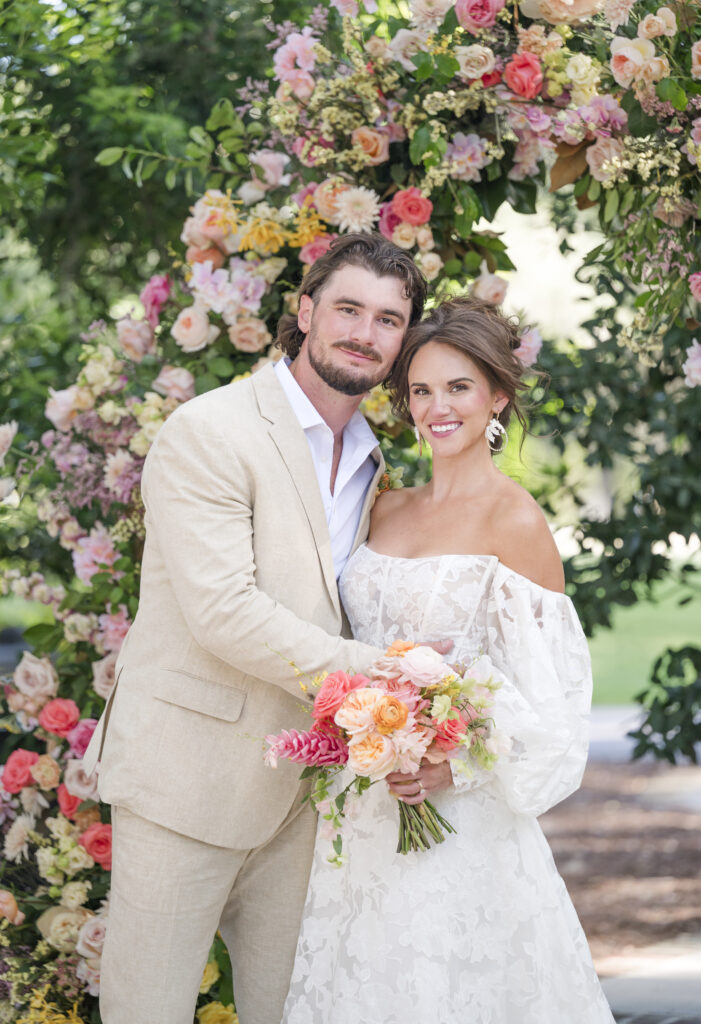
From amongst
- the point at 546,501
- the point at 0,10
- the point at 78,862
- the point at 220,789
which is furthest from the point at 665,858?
the point at 0,10

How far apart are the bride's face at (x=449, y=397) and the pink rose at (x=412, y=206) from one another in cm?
62

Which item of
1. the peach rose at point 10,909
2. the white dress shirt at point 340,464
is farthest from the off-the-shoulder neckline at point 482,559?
the peach rose at point 10,909

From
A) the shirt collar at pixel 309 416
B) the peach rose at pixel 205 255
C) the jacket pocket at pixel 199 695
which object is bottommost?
the jacket pocket at pixel 199 695

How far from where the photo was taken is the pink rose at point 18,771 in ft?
11.3

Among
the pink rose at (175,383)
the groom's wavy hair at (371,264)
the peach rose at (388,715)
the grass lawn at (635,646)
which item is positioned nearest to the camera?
the peach rose at (388,715)

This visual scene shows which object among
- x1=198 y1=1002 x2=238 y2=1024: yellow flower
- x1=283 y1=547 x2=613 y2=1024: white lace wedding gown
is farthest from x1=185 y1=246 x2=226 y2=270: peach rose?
x1=198 y1=1002 x2=238 y2=1024: yellow flower

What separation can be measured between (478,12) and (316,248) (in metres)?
0.77

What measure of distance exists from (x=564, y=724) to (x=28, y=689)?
5.88ft

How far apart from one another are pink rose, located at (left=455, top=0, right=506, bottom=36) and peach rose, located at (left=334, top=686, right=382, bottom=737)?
1786mm

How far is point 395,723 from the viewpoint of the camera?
216 centimetres

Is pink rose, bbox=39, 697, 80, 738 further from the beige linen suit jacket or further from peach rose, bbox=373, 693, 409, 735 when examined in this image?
peach rose, bbox=373, 693, 409, 735

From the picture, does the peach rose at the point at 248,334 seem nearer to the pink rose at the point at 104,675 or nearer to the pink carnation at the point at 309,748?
the pink rose at the point at 104,675

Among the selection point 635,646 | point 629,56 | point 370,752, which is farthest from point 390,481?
point 635,646

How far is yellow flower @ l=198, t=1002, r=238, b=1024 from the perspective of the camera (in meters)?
3.16
